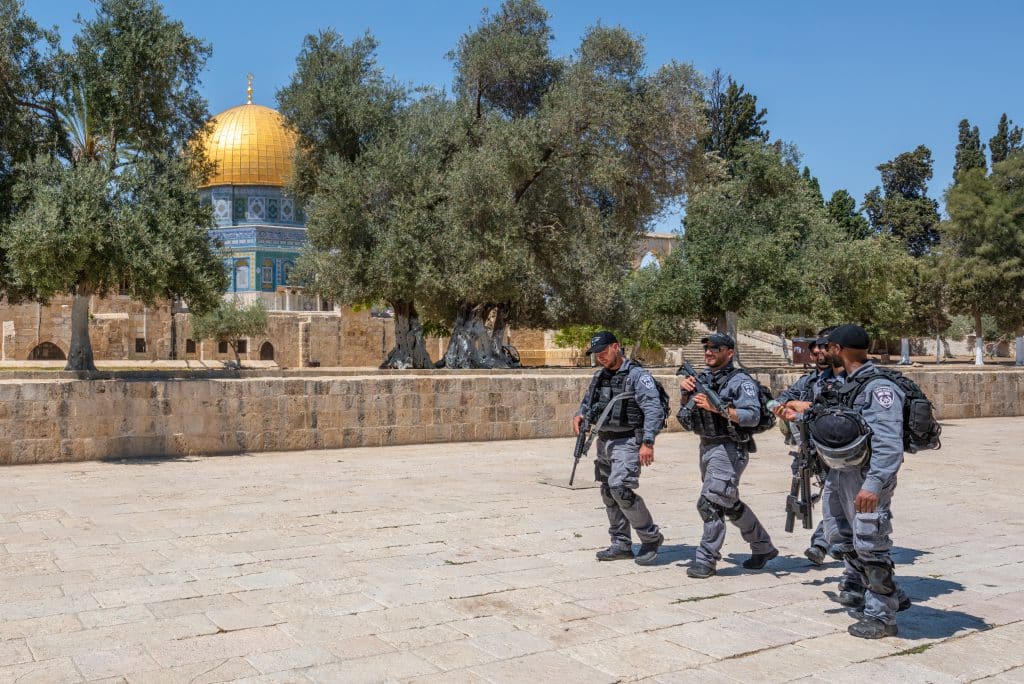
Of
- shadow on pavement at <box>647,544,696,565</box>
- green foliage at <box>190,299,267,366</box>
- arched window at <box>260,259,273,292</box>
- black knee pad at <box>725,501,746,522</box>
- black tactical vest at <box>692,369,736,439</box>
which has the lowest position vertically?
shadow on pavement at <box>647,544,696,565</box>

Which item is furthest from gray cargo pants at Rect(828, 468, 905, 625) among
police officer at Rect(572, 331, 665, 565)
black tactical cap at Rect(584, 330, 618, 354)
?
black tactical cap at Rect(584, 330, 618, 354)

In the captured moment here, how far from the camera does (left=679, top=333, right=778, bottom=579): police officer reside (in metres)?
5.43

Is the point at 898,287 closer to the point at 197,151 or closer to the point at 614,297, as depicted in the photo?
the point at 614,297

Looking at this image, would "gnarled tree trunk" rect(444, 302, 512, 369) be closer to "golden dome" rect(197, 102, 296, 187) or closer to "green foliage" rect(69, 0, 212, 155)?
"green foliage" rect(69, 0, 212, 155)

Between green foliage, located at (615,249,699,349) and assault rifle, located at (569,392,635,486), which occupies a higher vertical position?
green foliage, located at (615,249,699,349)

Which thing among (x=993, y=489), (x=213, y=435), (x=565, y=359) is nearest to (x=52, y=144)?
(x=213, y=435)

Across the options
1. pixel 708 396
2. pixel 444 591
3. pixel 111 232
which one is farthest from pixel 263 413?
pixel 708 396

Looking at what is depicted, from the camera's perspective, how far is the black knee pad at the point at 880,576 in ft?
14.3

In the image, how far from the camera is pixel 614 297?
27781mm

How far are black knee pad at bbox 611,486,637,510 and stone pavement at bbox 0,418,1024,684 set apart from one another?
0.42m

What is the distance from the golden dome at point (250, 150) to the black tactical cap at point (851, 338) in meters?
50.9

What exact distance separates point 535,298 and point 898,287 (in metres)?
24.9

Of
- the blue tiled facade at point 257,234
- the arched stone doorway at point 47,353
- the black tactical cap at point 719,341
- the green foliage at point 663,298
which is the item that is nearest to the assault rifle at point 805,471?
the black tactical cap at point 719,341

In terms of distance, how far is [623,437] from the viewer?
19.2 ft
